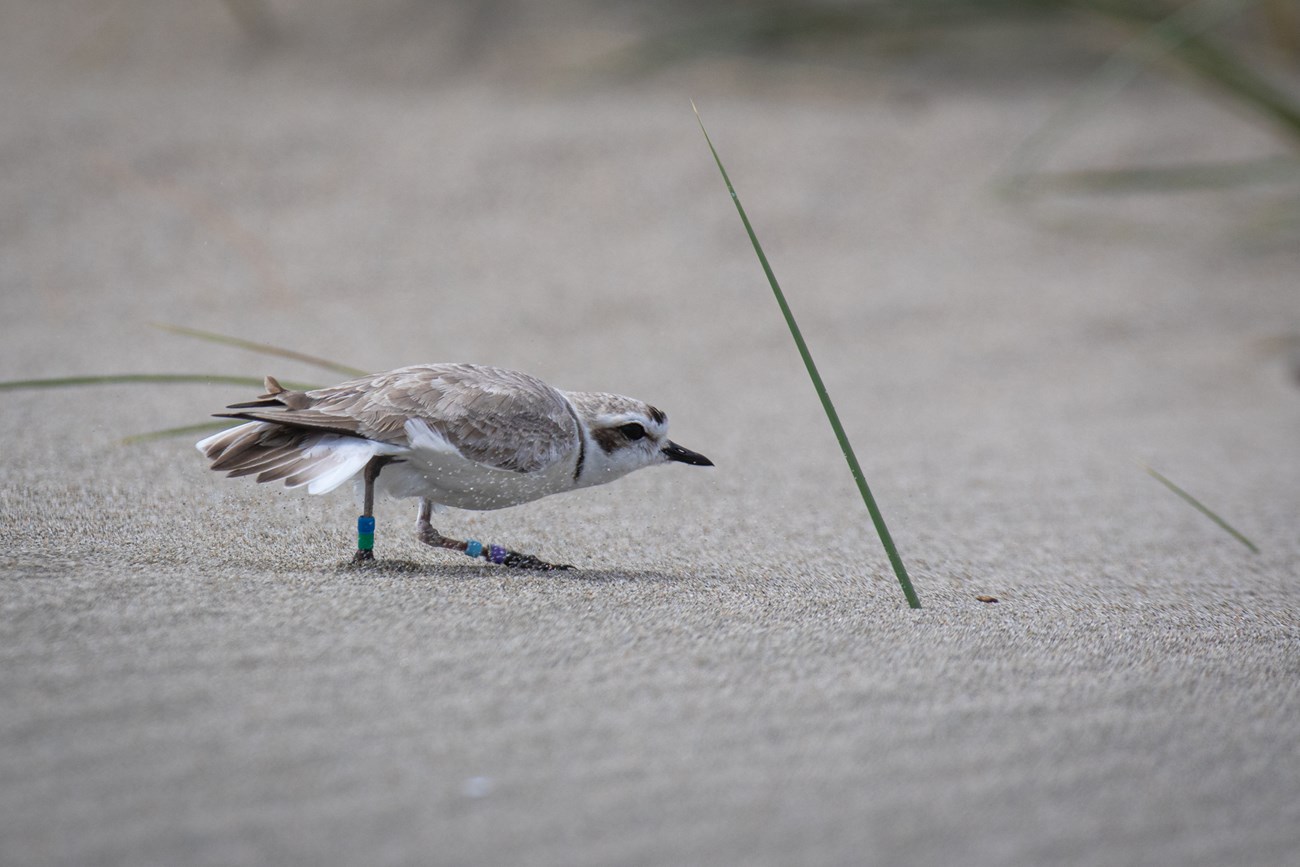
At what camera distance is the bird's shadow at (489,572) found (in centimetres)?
291

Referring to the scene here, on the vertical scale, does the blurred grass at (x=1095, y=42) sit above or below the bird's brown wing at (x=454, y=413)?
above

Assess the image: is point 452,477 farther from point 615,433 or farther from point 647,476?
point 647,476

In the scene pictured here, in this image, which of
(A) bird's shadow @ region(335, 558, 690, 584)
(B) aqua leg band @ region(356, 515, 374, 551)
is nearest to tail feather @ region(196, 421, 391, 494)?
(B) aqua leg band @ region(356, 515, 374, 551)

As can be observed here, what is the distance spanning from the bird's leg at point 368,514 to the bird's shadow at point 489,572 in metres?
0.02

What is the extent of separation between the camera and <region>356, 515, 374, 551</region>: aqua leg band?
9.64 ft

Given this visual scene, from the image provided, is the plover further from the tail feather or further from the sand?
the sand

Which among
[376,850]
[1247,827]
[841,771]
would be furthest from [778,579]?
[376,850]

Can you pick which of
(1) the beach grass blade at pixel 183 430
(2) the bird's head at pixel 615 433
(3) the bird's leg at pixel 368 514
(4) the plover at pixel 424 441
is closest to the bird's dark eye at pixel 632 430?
(2) the bird's head at pixel 615 433

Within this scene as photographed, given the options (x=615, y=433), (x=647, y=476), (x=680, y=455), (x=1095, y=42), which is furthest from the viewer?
(x=1095, y=42)

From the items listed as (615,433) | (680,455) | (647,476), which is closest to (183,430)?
(615,433)

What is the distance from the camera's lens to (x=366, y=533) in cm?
295

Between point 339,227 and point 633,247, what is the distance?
64.7 inches

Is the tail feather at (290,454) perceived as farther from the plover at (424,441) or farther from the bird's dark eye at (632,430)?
the bird's dark eye at (632,430)

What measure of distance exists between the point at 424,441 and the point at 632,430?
67cm
